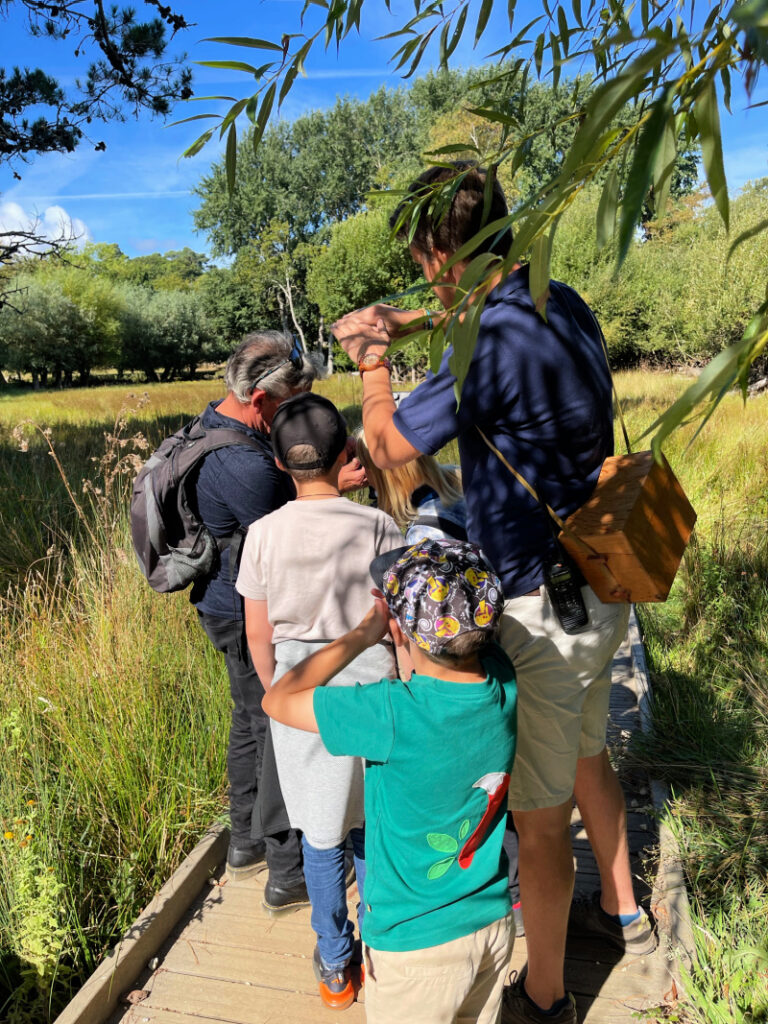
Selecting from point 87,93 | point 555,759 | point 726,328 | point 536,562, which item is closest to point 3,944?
point 555,759

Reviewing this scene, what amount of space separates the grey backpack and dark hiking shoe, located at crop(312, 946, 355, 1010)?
4.55ft

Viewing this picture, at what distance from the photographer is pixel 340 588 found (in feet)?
7.47

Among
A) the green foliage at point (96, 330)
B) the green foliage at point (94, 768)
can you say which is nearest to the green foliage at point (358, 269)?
the green foliage at point (96, 330)

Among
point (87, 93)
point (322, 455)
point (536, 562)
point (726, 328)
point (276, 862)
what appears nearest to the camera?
point (536, 562)

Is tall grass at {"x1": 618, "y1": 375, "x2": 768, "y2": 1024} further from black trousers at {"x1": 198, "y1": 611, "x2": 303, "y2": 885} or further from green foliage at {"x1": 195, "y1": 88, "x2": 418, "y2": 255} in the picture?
green foliage at {"x1": 195, "y1": 88, "x2": 418, "y2": 255}

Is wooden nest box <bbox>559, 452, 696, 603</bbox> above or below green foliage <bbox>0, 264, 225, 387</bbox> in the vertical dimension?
below

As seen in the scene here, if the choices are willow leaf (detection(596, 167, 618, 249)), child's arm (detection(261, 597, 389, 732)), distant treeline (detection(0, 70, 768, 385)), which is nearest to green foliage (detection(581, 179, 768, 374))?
distant treeline (detection(0, 70, 768, 385))

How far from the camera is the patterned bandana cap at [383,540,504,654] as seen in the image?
5.35 ft

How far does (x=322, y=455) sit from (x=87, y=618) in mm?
2680

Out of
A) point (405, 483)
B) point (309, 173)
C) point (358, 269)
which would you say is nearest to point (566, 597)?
point (405, 483)

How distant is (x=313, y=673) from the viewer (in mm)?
1814

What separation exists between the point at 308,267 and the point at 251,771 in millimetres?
57438

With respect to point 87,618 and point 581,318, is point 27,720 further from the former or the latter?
point 581,318

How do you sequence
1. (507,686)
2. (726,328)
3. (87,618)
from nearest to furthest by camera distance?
(507,686)
(87,618)
(726,328)
